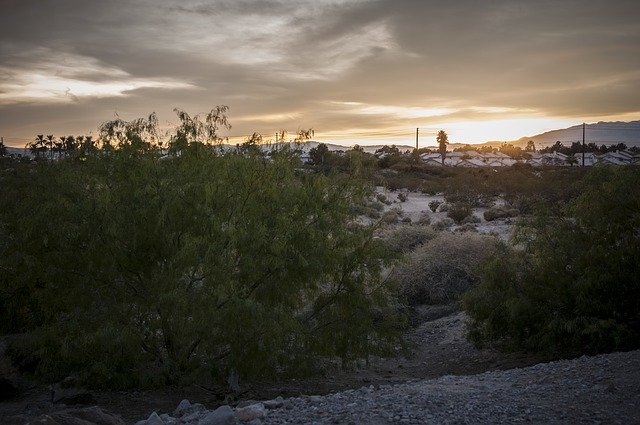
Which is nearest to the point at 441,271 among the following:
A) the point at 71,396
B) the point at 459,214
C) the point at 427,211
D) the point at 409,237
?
the point at 409,237

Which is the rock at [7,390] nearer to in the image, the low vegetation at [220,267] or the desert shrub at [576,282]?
the low vegetation at [220,267]

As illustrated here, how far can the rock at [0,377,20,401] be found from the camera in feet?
41.1

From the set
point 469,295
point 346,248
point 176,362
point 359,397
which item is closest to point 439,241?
point 469,295

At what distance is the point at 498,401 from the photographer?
878cm

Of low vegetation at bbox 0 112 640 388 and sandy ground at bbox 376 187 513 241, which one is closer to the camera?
low vegetation at bbox 0 112 640 388

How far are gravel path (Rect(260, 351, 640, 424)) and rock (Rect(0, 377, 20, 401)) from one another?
20.9 ft

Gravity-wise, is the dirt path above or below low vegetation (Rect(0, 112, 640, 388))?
below

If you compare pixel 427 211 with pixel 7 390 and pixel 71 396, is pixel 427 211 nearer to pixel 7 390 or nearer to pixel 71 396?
pixel 7 390

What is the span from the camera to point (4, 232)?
39.3 feet

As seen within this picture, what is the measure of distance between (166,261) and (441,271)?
10710 millimetres

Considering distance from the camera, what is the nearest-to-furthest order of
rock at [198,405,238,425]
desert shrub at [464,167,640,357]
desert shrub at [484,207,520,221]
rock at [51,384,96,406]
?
1. rock at [198,405,238,425]
2. rock at [51,384,96,406]
3. desert shrub at [464,167,640,357]
4. desert shrub at [484,207,520,221]

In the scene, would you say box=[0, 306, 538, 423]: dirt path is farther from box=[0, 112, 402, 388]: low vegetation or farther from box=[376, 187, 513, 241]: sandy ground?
box=[376, 187, 513, 241]: sandy ground

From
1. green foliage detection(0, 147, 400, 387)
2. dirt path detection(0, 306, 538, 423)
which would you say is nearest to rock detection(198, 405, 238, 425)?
green foliage detection(0, 147, 400, 387)

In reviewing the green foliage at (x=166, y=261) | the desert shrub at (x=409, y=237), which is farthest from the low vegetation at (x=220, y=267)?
the desert shrub at (x=409, y=237)
